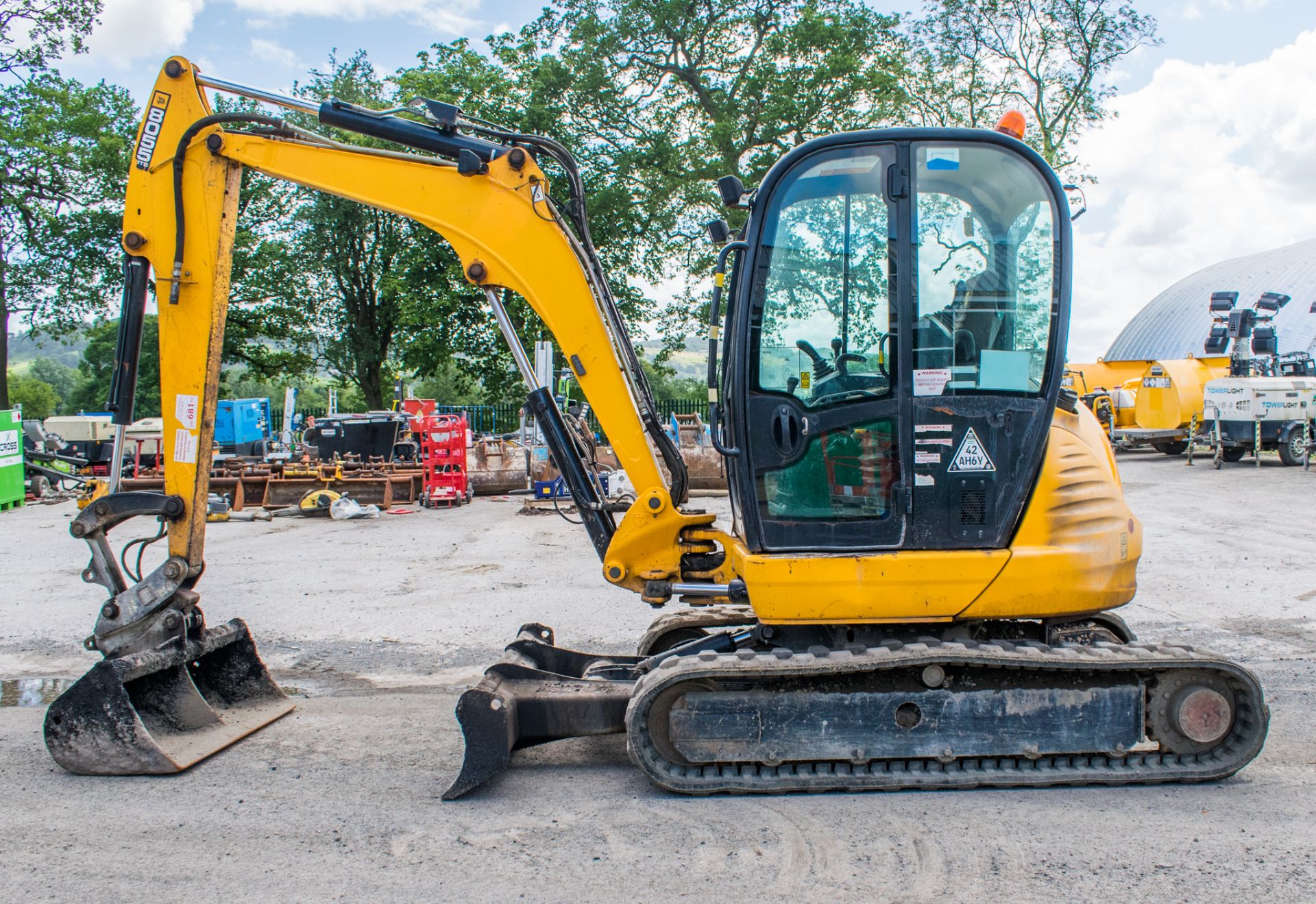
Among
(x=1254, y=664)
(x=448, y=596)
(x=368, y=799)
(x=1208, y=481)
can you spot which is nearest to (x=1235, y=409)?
(x=1208, y=481)

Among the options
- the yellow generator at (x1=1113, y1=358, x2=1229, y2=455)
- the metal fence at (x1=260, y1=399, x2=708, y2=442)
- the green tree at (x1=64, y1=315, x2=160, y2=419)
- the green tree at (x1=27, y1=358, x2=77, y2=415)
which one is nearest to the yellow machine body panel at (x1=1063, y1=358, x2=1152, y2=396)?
the yellow generator at (x1=1113, y1=358, x2=1229, y2=455)

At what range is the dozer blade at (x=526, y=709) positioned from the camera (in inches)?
157

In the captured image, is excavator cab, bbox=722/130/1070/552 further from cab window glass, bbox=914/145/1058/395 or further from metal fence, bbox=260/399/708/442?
metal fence, bbox=260/399/708/442

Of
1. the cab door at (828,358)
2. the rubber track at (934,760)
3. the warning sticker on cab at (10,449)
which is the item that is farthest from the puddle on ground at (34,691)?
the warning sticker on cab at (10,449)

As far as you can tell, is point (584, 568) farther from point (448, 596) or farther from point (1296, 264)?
point (1296, 264)

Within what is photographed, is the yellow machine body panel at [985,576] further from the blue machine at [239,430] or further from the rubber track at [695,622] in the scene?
the blue machine at [239,430]

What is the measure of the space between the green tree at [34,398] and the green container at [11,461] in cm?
3447

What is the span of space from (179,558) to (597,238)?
27203mm

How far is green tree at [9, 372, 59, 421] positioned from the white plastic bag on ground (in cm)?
4034

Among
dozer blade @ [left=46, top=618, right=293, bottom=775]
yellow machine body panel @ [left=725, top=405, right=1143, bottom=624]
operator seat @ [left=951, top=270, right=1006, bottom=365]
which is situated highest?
operator seat @ [left=951, top=270, right=1006, bottom=365]

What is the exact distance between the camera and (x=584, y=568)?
9.76 m

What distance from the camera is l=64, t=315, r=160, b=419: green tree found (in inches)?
1366

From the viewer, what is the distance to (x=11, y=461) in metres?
16.4

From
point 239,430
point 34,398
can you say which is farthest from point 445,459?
point 34,398
